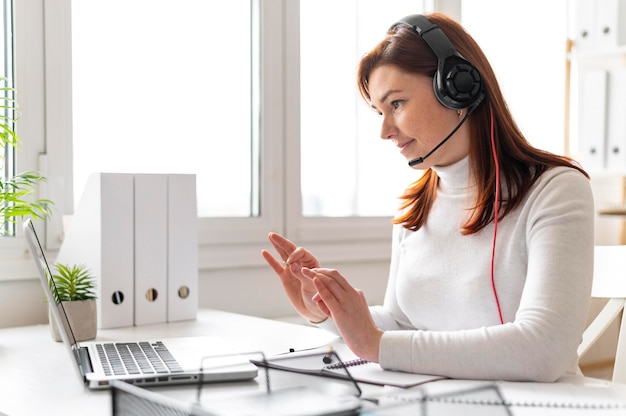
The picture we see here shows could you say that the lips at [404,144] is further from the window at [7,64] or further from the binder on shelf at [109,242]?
the window at [7,64]

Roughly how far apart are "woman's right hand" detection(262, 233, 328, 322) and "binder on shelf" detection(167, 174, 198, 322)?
39 cm

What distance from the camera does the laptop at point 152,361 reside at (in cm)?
105

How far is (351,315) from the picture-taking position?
114 cm

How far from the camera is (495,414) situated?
76cm

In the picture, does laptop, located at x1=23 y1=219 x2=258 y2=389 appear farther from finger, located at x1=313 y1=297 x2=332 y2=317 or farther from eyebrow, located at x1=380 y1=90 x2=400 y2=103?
eyebrow, located at x1=380 y1=90 x2=400 y2=103

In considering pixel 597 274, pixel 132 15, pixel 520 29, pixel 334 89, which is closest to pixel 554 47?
pixel 520 29

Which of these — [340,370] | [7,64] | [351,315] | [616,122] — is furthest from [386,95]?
[616,122]

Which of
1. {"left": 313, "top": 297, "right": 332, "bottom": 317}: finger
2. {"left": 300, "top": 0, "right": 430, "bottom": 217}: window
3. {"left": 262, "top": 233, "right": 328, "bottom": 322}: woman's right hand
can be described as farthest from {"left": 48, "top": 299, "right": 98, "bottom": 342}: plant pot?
{"left": 300, "top": 0, "right": 430, "bottom": 217}: window

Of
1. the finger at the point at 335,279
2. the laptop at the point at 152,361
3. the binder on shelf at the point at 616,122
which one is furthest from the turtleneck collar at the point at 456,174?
the binder on shelf at the point at 616,122

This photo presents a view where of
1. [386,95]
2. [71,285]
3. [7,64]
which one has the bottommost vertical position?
[71,285]

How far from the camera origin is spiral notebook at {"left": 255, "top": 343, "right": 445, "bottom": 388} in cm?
102

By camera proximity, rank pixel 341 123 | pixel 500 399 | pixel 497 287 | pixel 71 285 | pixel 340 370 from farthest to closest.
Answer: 1. pixel 341 123
2. pixel 71 285
3. pixel 497 287
4. pixel 340 370
5. pixel 500 399

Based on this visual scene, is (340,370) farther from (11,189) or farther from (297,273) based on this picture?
(11,189)

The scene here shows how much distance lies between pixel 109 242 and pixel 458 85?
81 centimetres
